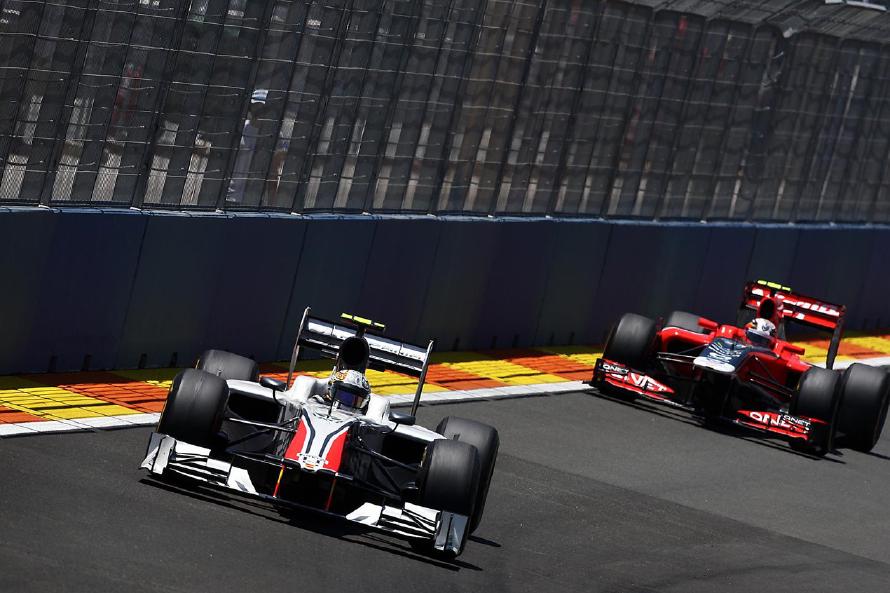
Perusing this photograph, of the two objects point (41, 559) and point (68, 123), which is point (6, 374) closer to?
point (68, 123)

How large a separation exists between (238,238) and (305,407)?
16.2 feet

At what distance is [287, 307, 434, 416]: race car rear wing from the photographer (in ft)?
39.4

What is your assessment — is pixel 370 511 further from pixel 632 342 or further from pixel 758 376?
pixel 758 376

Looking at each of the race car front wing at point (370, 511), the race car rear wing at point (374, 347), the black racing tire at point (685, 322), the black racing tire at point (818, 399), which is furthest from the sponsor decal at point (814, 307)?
the race car front wing at point (370, 511)

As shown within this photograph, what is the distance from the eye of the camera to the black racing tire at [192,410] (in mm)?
10555

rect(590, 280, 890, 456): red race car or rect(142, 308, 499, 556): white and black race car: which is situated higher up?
rect(590, 280, 890, 456): red race car

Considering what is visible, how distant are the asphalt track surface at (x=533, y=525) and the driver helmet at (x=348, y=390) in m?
0.79

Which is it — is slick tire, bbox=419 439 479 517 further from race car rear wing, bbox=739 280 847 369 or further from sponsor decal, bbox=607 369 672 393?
race car rear wing, bbox=739 280 847 369

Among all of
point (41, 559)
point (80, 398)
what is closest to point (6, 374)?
point (80, 398)

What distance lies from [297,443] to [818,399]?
7662 mm

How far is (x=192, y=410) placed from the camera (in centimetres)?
1056

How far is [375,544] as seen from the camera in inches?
415

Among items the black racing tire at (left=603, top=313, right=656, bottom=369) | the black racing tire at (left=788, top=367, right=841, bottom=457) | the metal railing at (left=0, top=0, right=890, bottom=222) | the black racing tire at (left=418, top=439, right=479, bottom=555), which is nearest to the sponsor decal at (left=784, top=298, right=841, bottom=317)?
the black racing tire at (left=788, top=367, right=841, bottom=457)

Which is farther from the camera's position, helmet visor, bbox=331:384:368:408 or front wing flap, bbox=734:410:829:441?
front wing flap, bbox=734:410:829:441
